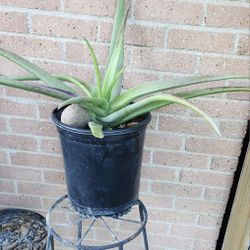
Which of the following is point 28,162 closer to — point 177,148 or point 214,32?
point 177,148

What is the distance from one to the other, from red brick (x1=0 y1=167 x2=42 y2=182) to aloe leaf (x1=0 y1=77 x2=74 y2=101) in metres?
0.56

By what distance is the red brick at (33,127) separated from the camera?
129 centimetres

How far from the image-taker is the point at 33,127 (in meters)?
1.29

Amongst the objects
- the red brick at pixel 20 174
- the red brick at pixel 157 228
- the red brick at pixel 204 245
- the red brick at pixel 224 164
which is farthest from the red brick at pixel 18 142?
the red brick at pixel 204 245

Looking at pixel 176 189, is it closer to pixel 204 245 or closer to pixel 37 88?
pixel 204 245

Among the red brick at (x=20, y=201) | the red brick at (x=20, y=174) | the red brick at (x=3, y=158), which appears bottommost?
the red brick at (x=20, y=201)

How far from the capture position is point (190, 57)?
1.12 m

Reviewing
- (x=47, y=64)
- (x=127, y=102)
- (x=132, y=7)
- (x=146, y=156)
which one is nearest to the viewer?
(x=127, y=102)

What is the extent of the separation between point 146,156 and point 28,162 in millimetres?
476

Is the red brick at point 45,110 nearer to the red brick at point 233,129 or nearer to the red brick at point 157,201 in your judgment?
the red brick at point 157,201

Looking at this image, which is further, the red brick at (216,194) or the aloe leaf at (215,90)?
the red brick at (216,194)

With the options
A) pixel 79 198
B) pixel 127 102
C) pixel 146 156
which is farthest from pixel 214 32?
pixel 79 198

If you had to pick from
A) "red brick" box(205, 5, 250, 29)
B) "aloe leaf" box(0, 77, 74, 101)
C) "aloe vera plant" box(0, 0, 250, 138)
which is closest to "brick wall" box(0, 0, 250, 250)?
"red brick" box(205, 5, 250, 29)

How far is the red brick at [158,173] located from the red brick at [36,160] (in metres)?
0.34
